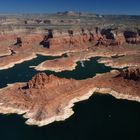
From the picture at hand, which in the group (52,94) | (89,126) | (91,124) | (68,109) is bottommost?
(89,126)

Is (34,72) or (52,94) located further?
(34,72)

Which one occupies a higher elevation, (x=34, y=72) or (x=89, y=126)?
(x=34, y=72)

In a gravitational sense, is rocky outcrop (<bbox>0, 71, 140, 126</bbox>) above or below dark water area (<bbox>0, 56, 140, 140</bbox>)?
above

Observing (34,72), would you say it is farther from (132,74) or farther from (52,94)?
(132,74)

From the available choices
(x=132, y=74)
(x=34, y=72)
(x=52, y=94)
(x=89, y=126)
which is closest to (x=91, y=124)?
(x=89, y=126)

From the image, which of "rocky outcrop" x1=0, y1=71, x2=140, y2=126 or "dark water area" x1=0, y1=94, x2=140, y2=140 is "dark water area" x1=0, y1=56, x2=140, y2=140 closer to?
"dark water area" x1=0, y1=94, x2=140, y2=140

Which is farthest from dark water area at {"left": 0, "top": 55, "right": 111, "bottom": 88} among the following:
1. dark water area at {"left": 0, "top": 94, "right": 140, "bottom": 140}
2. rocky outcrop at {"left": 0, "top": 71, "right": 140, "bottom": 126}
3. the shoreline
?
dark water area at {"left": 0, "top": 94, "right": 140, "bottom": 140}

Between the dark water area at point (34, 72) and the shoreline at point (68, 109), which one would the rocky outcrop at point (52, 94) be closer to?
the shoreline at point (68, 109)

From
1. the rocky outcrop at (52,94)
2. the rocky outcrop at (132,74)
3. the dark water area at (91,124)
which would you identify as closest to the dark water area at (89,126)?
the dark water area at (91,124)

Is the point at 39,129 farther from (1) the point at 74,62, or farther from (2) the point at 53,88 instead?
(1) the point at 74,62

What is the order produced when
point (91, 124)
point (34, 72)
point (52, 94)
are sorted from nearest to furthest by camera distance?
point (91, 124) < point (52, 94) < point (34, 72)
